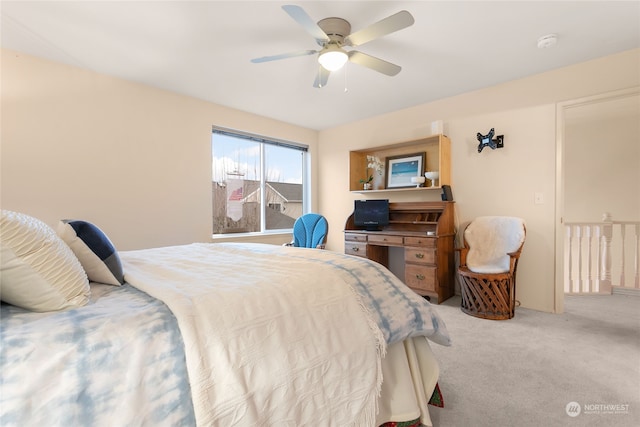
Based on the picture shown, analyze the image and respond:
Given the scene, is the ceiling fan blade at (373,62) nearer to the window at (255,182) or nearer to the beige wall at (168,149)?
the beige wall at (168,149)

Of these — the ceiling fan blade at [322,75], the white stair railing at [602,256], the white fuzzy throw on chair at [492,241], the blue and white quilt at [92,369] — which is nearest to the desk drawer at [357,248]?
the white fuzzy throw on chair at [492,241]

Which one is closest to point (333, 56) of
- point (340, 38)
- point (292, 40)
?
point (340, 38)

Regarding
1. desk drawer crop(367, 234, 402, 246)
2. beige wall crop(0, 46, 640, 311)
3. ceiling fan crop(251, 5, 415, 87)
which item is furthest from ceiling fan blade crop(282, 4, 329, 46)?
desk drawer crop(367, 234, 402, 246)

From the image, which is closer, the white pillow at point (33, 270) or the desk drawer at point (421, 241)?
the white pillow at point (33, 270)

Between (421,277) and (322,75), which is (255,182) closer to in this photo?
(322,75)

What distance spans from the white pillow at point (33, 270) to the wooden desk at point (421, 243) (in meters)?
2.99

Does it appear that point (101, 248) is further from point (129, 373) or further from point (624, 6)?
point (624, 6)

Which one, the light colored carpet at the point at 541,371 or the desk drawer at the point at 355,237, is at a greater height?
the desk drawer at the point at 355,237

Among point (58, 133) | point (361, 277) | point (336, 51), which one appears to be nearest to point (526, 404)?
point (361, 277)

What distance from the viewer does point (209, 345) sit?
82 centimetres

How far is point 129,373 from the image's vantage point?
721mm

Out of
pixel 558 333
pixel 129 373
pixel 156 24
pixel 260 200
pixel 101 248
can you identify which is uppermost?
pixel 156 24

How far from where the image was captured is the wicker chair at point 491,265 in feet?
8.95

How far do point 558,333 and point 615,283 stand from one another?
2310 millimetres
